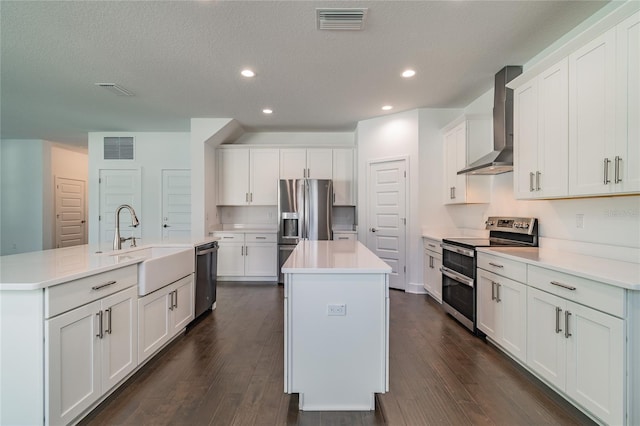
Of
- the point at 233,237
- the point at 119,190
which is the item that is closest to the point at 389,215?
the point at 233,237

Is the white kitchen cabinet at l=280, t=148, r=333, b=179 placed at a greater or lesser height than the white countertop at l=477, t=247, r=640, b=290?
greater

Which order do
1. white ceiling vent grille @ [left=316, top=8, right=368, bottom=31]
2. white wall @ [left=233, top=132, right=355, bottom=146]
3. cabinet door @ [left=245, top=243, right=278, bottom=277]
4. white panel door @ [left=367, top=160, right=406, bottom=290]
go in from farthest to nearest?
white wall @ [left=233, top=132, right=355, bottom=146]
cabinet door @ [left=245, top=243, right=278, bottom=277]
white panel door @ [left=367, top=160, right=406, bottom=290]
white ceiling vent grille @ [left=316, top=8, right=368, bottom=31]

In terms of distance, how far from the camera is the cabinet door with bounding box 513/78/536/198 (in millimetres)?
2567

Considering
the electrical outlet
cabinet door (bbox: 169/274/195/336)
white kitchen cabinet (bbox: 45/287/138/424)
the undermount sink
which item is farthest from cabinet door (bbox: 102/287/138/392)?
the electrical outlet

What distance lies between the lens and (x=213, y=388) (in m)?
2.08

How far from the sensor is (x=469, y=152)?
12.2ft

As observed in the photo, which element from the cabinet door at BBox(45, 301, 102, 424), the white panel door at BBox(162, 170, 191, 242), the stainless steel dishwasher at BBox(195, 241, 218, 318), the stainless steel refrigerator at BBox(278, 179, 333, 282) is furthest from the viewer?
the white panel door at BBox(162, 170, 191, 242)

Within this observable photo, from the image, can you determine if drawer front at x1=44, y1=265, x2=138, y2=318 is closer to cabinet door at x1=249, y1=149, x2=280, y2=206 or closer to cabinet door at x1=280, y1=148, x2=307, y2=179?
cabinet door at x1=249, y1=149, x2=280, y2=206

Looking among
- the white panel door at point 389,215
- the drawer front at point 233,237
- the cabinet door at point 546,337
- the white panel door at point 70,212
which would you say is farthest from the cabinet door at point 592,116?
the white panel door at point 70,212

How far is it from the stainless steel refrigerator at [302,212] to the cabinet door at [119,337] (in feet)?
9.75

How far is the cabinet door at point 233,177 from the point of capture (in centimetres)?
549

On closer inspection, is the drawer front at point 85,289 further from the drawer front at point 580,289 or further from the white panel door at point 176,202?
the white panel door at point 176,202

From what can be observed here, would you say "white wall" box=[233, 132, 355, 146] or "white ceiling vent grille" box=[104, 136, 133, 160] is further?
"white ceiling vent grille" box=[104, 136, 133, 160]

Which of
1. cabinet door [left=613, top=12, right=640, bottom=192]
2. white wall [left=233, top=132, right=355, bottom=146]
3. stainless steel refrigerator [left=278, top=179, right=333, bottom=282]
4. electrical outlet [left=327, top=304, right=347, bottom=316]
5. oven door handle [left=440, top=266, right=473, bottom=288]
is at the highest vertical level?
white wall [left=233, top=132, right=355, bottom=146]
